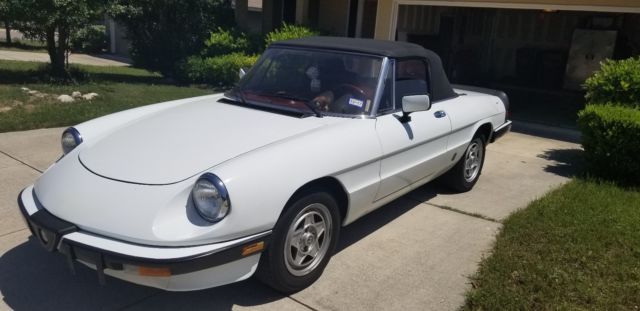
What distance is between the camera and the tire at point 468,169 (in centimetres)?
525

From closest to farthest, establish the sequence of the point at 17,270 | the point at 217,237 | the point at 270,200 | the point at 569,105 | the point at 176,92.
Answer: the point at 217,237 → the point at 270,200 → the point at 17,270 → the point at 176,92 → the point at 569,105

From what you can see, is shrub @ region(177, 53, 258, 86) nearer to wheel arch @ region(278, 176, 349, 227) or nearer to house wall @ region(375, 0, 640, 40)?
house wall @ region(375, 0, 640, 40)

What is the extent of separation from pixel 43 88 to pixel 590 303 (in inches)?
363

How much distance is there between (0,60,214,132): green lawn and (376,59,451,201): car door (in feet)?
17.3

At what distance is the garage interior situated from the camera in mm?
12680

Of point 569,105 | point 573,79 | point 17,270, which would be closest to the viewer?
point 17,270

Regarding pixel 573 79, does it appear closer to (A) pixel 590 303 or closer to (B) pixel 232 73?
(B) pixel 232 73

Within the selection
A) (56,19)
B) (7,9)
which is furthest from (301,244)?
(7,9)

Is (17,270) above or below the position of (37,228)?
below

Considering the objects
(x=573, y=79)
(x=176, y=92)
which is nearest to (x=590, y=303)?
(x=176, y=92)

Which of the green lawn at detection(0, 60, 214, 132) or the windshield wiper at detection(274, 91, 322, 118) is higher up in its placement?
the windshield wiper at detection(274, 91, 322, 118)

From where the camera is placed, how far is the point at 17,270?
3.37 meters

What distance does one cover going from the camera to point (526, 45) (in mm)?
15602

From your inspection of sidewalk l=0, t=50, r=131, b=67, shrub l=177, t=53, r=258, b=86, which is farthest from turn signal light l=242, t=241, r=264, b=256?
sidewalk l=0, t=50, r=131, b=67
